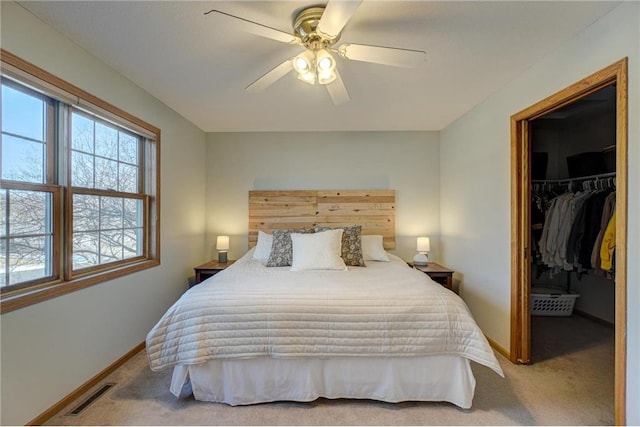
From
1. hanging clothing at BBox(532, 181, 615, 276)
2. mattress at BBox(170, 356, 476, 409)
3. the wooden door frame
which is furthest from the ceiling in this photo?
mattress at BBox(170, 356, 476, 409)

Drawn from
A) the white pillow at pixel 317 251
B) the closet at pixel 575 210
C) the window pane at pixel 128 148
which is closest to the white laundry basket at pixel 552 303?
the closet at pixel 575 210

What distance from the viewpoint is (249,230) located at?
365cm

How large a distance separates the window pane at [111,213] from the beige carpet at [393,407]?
1.10 m

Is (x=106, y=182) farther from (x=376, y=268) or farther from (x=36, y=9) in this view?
(x=376, y=268)

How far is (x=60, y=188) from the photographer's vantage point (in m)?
1.80

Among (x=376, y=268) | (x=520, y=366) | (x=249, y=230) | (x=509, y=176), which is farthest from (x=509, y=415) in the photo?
(x=249, y=230)

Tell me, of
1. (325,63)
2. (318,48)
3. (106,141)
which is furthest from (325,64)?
(106,141)

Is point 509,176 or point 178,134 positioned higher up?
point 178,134

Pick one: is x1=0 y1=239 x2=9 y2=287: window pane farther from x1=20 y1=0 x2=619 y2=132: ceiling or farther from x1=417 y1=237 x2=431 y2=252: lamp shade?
x1=417 y1=237 x2=431 y2=252: lamp shade

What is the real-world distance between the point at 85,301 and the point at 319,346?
1574 millimetres

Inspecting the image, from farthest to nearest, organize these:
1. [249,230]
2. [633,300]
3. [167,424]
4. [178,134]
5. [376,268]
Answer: [249,230] → [178,134] → [376,268] → [167,424] → [633,300]

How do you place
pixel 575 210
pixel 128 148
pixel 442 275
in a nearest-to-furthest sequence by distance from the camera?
1. pixel 128 148
2. pixel 575 210
3. pixel 442 275

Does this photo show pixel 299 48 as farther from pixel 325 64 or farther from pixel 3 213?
pixel 3 213

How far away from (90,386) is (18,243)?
107 centimetres
